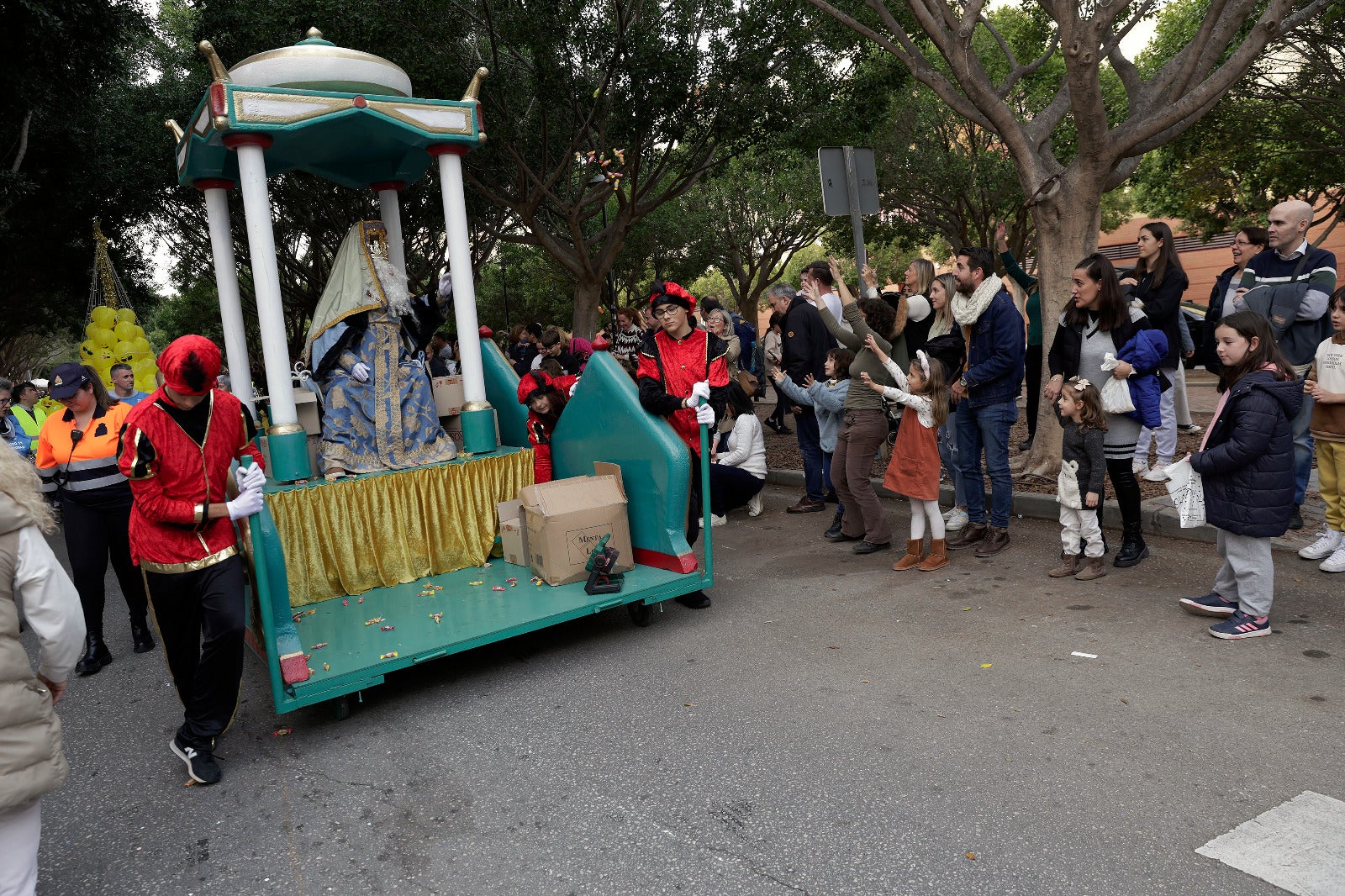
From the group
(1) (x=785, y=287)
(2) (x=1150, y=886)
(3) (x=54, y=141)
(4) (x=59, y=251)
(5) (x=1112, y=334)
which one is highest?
(3) (x=54, y=141)

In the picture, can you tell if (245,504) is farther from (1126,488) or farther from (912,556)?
(1126,488)

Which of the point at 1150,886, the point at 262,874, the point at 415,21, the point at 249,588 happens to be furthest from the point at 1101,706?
the point at 415,21

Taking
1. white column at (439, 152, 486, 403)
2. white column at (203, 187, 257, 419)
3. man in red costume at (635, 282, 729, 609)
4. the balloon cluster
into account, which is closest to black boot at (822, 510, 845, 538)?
man in red costume at (635, 282, 729, 609)

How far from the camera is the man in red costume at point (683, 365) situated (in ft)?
17.7

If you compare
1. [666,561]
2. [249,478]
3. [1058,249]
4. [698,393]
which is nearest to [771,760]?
[666,561]

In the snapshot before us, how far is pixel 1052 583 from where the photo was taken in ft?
16.9

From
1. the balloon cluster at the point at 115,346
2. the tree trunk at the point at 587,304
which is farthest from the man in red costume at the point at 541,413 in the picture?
the tree trunk at the point at 587,304

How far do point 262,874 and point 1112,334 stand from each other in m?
5.01

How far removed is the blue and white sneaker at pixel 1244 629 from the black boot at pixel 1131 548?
1118 mm

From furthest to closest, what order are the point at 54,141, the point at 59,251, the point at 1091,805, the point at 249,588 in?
the point at 59,251 < the point at 54,141 < the point at 249,588 < the point at 1091,805

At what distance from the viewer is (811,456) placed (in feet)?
25.5

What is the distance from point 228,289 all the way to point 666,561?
12.3 ft

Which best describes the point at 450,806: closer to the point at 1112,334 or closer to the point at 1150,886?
the point at 1150,886

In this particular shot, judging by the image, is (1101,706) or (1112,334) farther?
(1112,334)
